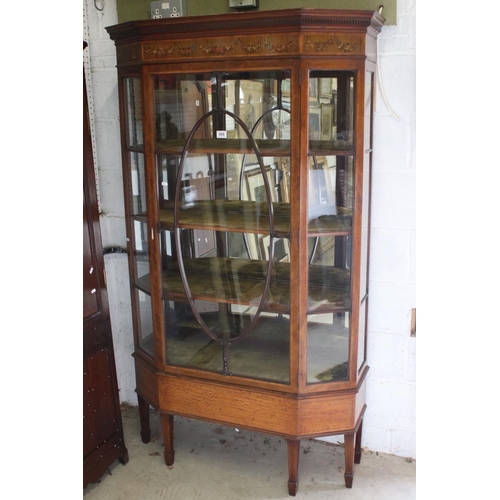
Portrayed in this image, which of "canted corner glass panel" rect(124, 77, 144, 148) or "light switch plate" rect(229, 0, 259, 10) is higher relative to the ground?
"light switch plate" rect(229, 0, 259, 10)

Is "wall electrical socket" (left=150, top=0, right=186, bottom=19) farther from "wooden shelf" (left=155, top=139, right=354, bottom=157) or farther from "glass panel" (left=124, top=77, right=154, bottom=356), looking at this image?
"wooden shelf" (left=155, top=139, right=354, bottom=157)

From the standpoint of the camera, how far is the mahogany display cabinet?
178 cm

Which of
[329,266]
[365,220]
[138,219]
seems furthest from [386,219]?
[138,219]

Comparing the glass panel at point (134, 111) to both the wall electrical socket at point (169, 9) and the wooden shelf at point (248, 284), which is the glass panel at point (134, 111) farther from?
the wooden shelf at point (248, 284)

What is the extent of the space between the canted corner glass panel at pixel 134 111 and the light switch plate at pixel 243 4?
0.47 meters

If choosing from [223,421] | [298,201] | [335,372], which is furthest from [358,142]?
[223,421]

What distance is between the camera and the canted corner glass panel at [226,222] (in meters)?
1.88

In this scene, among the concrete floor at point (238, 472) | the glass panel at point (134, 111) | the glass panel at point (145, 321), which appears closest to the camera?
the glass panel at point (134, 111)

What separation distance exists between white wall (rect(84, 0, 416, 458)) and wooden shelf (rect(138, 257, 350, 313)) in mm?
310

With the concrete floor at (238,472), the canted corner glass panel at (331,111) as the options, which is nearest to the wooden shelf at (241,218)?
the canted corner glass panel at (331,111)

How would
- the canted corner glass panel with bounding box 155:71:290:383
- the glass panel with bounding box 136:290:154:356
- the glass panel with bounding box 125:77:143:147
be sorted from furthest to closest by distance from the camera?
the glass panel with bounding box 136:290:154:356
the glass panel with bounding box 125:77:143:147
the canted corner glass panel with bounding box 155:71:290:383

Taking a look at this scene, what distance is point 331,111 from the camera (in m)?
1.82

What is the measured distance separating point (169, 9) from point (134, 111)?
47 centimetres

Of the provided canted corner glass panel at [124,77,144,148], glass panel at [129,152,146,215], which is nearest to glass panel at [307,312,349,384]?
glass panel at [129,152,146,215]
